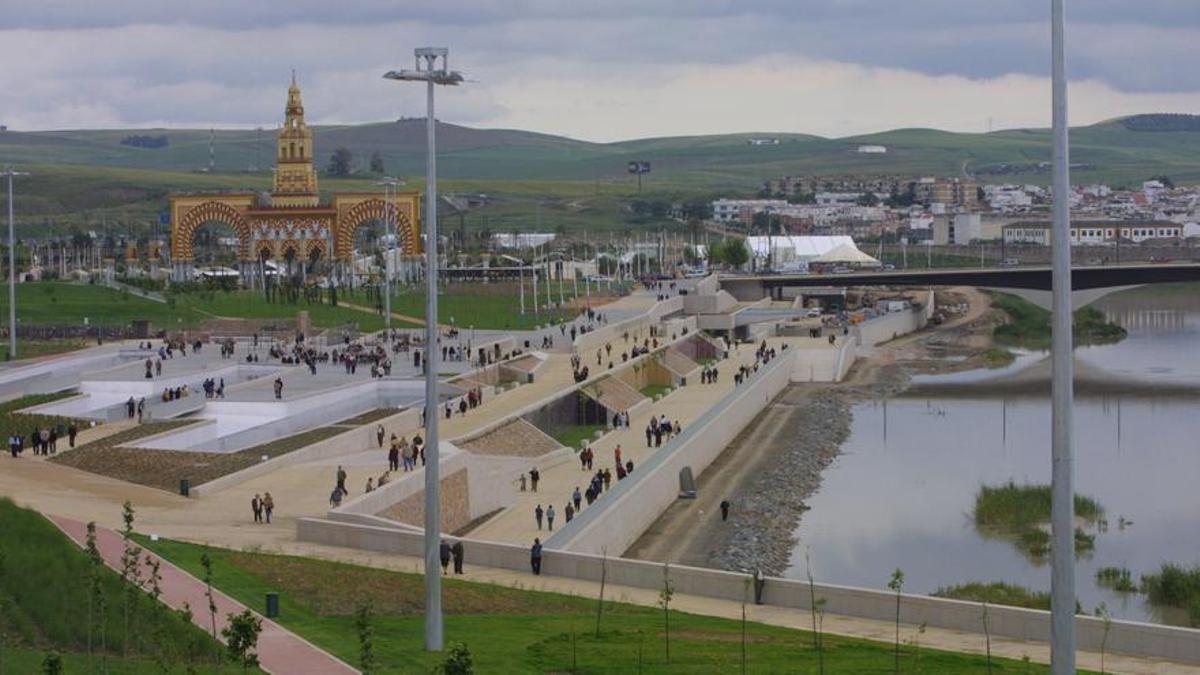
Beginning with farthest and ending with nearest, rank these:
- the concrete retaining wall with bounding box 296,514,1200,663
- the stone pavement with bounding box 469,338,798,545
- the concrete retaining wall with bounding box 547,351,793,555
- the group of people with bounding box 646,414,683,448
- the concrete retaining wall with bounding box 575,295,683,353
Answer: the concrete retaining wall with bounding box 575,295,683,353, the group of people with bounding box 646,414,683,448, the stone pavement with bounding box 469,338,798,545, the concrete retaining wall with bounding box 547,351,793,555, the concrete retaining wall with bounding box 296,514,1200,663

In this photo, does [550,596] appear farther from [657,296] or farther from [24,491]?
[657,296]

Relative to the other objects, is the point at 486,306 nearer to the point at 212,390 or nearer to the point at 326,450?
the point at 212,390

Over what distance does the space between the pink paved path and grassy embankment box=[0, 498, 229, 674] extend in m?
0.63

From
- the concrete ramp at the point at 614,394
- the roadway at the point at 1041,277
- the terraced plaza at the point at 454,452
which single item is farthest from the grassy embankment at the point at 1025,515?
the roadway at the point at 1041,277

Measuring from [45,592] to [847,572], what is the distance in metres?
19.0

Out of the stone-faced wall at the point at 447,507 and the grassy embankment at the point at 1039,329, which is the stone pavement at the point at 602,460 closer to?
the stone-faced wall at the point at 447,507

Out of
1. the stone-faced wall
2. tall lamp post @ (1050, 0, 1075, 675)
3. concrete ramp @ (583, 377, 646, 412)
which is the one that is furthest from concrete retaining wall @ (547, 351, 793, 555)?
tall lamp post @ (1050, 0, 1075, 675)

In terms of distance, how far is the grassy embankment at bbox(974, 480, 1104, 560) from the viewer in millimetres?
42125

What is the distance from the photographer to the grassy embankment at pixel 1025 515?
42125 millimetres

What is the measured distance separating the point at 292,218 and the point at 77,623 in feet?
274

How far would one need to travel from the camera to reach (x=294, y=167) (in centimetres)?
10712

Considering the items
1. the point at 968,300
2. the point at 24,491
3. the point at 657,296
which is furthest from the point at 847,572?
the point at 968,300

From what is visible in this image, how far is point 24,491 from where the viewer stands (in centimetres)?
3741

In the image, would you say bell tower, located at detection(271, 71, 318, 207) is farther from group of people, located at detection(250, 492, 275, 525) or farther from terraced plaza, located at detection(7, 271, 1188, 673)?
group of people, located at detection(250, 492, 275, 525)
